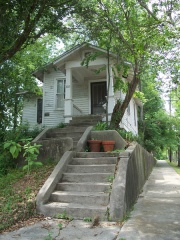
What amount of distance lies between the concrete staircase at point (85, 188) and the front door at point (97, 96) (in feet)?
23.0

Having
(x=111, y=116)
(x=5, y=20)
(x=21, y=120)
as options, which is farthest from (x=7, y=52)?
(x=21, y=120)

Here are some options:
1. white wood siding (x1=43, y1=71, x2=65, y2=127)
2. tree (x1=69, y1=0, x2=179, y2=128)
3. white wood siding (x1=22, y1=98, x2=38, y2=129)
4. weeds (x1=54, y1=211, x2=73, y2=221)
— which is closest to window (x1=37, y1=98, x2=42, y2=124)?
white wood siding (x1=22, y1=98, x2=38, y2=129)

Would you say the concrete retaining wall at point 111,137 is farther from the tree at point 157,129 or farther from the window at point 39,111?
the tree at point 157,129

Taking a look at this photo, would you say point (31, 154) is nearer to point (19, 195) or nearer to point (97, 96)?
point (19, 195)

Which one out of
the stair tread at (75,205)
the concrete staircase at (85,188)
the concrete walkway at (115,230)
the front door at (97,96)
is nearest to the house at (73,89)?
the front door at (97,96)

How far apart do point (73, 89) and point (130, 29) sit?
6.02 metres

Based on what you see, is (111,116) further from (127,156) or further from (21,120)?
(21,120)

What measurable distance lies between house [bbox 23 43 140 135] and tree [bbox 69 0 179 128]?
36.5 inches

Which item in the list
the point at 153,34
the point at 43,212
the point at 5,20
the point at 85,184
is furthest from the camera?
the point at 153,34

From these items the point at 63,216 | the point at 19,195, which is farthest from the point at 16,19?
the point at 63,216

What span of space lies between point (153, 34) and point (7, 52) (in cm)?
483

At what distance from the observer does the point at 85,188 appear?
569 centimetres

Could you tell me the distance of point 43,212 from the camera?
16.2 feet

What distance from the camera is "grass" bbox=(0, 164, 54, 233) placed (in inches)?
180
